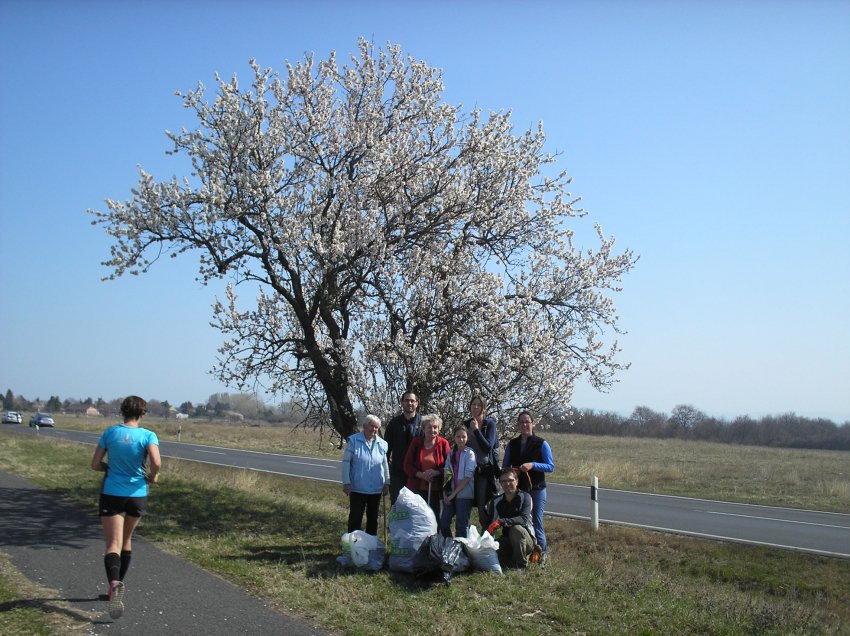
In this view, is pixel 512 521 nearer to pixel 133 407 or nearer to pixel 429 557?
pixel 429 557

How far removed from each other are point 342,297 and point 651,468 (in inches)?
824

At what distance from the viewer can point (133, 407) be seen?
18.4 feet

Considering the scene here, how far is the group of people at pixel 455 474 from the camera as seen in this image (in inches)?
295

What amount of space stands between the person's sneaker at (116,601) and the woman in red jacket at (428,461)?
3.31 meters

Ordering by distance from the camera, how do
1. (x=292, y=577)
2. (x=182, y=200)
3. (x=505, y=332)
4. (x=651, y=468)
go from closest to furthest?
(x=292, y=577), (x=182, y=200), (x=505, y=332), (x=651, y=468)

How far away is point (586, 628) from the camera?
5.41 meters

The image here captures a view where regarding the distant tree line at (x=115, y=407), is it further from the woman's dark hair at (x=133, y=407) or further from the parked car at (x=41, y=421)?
the woman's dark hair at (x=133, y=407)

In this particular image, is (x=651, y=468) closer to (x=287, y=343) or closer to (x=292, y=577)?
(x=287, y=343)

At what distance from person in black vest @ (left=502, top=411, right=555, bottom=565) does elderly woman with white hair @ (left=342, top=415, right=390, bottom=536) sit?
158 centimetres

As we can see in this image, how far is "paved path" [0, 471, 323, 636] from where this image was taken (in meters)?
5.04

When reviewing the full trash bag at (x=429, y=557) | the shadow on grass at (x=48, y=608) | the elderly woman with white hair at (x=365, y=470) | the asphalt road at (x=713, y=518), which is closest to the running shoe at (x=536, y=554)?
the full trash bag at (x=429, y=557)

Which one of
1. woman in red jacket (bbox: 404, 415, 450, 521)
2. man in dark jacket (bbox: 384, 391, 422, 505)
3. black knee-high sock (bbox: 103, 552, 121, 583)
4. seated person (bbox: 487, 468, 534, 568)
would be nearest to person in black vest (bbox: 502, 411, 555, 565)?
seated person (bbox: 487, 468, 534, 568)

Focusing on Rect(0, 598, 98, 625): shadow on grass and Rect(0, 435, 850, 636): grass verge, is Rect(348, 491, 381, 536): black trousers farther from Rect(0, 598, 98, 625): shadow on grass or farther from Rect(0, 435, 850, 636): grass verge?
Rect(0, 598, 98, 625): shadow on grass

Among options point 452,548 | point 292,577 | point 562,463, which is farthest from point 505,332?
point 562,463
